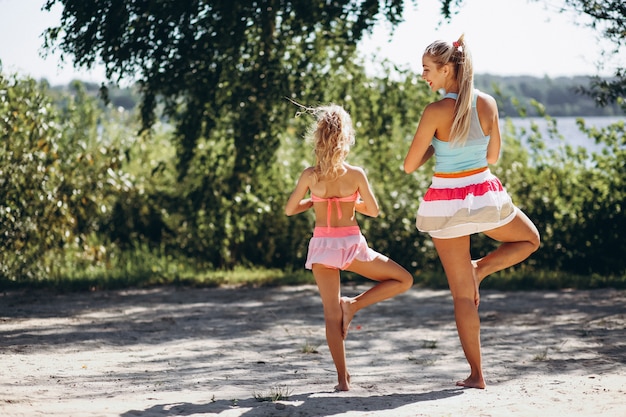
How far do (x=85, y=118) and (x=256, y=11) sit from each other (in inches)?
181

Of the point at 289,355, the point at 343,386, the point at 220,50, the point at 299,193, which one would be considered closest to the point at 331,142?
the point at 299,193

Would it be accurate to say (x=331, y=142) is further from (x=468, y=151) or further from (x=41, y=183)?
(x=41, y=183)

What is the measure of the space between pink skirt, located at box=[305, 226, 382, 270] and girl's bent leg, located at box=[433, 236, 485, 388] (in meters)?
0.45

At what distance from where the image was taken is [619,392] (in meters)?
5.52

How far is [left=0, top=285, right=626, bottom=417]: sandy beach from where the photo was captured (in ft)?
17.2

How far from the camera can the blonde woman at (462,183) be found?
17.5ft

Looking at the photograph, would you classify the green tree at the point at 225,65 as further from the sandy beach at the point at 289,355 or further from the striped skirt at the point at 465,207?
the striped skirt at the point at 465,207

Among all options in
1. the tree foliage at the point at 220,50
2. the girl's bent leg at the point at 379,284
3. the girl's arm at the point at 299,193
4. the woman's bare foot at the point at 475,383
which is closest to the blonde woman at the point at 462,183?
the woman's bare foot at the point at 475,383

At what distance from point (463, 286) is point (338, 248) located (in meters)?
0.82

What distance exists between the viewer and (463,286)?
216 inches

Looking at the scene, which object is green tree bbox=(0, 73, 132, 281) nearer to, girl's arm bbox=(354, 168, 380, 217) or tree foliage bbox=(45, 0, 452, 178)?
tree foliage bbox=(45, 0, 452, 178)

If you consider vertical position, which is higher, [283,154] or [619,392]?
[283,154]

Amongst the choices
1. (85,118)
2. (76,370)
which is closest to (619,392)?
(76,370)

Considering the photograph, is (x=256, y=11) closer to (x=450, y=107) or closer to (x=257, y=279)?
(x=257, y=279)
